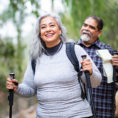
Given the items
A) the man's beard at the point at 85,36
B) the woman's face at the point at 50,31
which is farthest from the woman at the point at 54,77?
the man's beard at the point at 85,36

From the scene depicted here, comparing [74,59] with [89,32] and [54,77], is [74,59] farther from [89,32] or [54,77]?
[89,32]

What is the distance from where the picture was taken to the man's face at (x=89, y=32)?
364 centimetres

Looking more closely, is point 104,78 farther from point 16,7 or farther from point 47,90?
point 16,7

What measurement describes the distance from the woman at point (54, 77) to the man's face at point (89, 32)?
0.89 metres

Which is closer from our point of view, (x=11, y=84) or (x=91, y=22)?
(x=11, y=84)

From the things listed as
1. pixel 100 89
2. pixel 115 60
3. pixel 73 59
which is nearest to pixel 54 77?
pixel 73 59

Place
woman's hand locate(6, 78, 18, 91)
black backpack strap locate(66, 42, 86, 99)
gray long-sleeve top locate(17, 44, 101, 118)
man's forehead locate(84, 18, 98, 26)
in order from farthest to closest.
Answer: man's forehead locate(84, 18, 98, 26) → woman's hand locate(6, 78, 18, 91) → black backpack strap locate(66, 42, 86, 99) → gray long-sleeve top locate(17, 44, 101, 118)

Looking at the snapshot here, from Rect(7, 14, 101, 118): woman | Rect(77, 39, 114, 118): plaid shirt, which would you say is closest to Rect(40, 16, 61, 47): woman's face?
Rect(7, 14, 101, 118): woman

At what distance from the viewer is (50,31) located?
2.66 meters

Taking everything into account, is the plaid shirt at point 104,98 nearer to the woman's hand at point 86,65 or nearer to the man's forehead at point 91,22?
the man's forehead at point 91,22

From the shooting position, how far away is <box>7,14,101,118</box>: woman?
2.40 meters

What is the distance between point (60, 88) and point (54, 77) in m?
0.12

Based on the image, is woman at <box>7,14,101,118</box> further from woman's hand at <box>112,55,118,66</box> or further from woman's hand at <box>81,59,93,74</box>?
woman's hand at <box>112,55,118,66</box>

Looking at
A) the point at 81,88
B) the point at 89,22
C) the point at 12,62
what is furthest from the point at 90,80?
the point at 12,62
